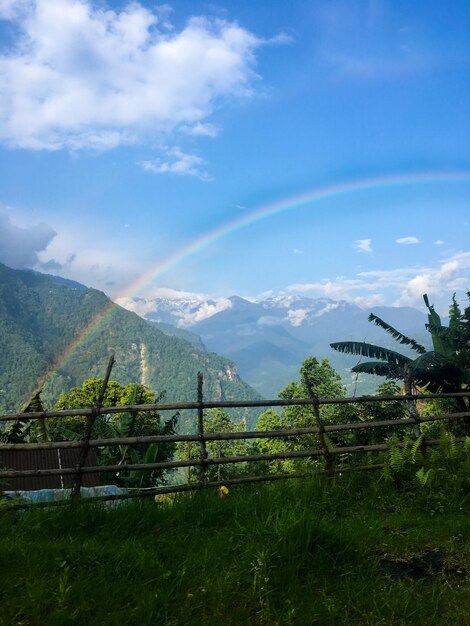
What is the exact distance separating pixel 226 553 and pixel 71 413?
9.59 feet

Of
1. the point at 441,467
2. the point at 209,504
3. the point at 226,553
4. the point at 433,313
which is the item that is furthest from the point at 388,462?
the point at 433,313

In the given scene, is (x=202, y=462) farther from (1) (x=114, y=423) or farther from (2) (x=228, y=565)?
(1) (x=114, y=423)

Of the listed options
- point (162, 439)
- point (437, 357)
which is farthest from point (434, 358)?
point (162, 439)

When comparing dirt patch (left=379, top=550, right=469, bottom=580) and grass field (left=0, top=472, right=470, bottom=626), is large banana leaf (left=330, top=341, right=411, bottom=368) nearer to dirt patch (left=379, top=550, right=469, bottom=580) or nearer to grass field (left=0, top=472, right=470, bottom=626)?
grass field (left=0, top=472, right=470, bottom=626)

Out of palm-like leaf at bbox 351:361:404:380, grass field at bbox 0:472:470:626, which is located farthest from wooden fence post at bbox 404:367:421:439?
palm-like leaf at bbox 351:361:404:380

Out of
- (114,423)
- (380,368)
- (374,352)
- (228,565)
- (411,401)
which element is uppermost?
(374,352)

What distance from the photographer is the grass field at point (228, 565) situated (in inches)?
→ 126

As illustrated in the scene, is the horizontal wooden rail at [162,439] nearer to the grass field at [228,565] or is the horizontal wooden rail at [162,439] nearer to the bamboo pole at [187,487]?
the bamboo pole at [187,487]

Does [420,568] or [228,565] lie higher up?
[228,565]

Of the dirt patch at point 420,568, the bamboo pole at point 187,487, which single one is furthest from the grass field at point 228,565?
the bamboo pole at point 187,487

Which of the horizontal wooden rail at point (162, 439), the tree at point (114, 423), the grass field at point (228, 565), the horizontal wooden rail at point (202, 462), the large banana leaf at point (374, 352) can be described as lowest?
the tree at point (114, 423)

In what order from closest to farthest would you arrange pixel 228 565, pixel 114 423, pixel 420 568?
pixel 228 565 < pixel 420 568 < pixel 114 423

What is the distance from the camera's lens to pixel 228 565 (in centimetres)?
374

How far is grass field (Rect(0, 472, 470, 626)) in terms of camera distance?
321 centimetres
